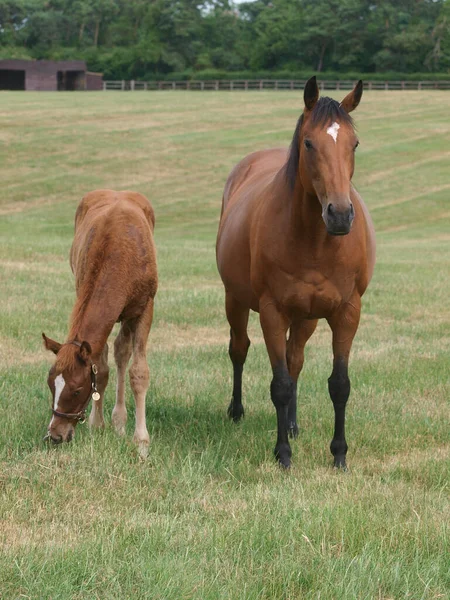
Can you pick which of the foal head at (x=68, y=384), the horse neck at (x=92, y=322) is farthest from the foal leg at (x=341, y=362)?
the foal head at (x=68, y=384)

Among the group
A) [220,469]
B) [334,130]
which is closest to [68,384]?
[220,469]

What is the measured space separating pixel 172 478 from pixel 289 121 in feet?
150

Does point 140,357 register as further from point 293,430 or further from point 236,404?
point 293,430

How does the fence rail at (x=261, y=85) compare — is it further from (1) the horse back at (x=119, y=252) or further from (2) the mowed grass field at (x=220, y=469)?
(1) the horse back at (x=119, y=252)

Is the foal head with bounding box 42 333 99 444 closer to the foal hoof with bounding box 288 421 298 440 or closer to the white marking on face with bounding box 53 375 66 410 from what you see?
the white marking on face with bounding box 53 375 66 410

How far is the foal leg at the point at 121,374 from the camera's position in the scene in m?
6.55

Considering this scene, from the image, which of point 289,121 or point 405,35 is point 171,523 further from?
point 405,35

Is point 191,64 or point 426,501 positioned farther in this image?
point 191,64

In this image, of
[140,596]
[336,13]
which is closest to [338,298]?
[140,596]

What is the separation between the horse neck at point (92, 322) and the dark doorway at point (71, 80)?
257ft

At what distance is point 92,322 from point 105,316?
0.31ft

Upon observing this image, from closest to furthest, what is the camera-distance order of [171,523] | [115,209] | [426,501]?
[171,523]
[426,501]
[115,209]

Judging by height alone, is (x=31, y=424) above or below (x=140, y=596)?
below

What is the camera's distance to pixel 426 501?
482 centimetres
